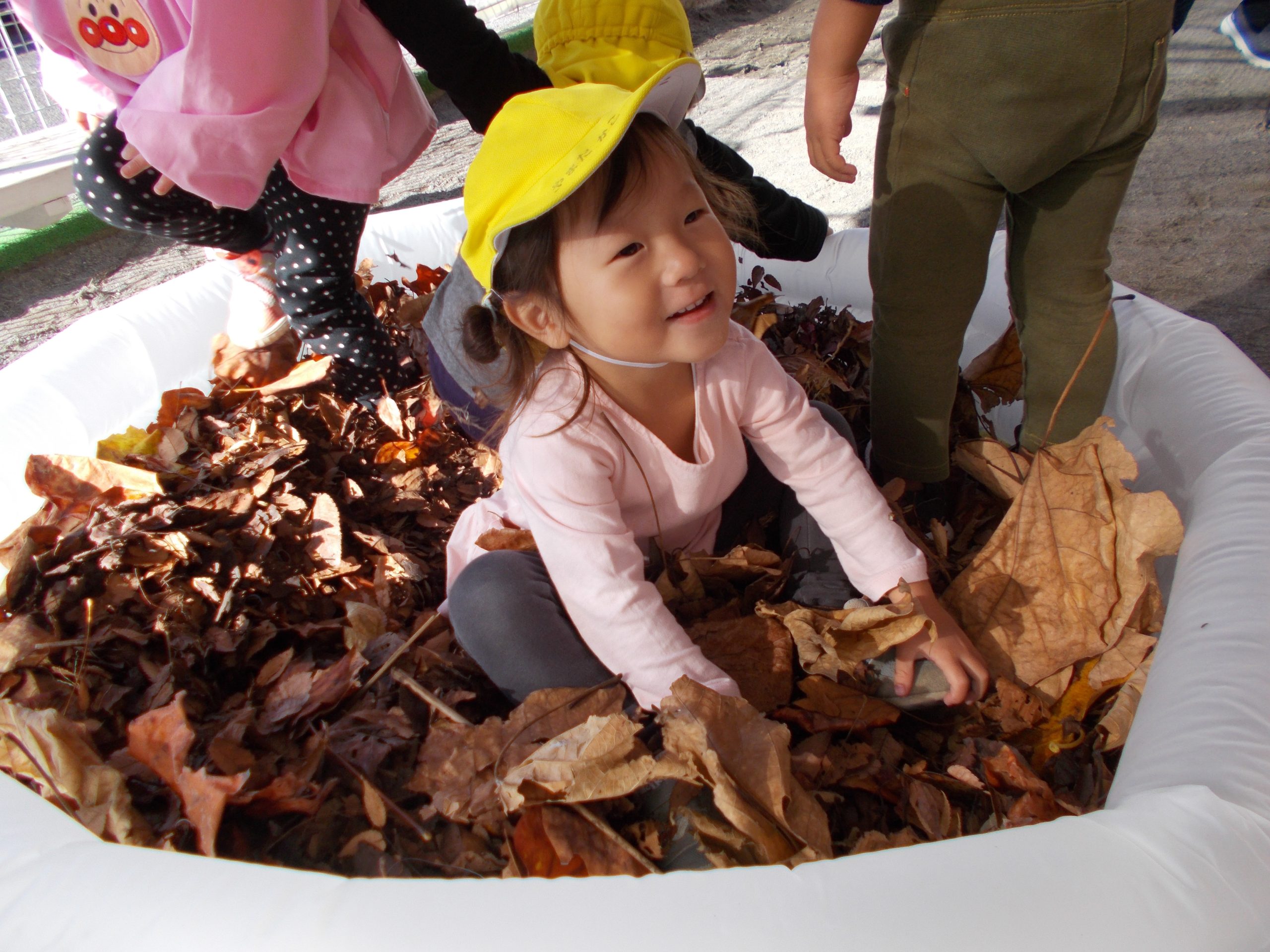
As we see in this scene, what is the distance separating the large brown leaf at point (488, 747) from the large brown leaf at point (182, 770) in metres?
0.23

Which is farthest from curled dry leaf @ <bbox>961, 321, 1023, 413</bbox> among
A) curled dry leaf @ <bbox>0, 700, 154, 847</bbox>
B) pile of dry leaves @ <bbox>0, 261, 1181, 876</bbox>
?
curled dry leaf @ <bbox>0, 700, 154, 847</bbox>

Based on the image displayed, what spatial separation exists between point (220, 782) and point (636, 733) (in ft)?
1.60

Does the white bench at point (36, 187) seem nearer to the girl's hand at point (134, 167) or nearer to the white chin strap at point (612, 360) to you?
the girl's hand at point (134, 167)

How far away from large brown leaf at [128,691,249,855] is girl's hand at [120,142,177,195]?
1.04m

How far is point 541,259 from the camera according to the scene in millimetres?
1089

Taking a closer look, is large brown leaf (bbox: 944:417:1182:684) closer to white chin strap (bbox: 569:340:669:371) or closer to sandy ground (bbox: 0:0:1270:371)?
white chin strap (bbox: 569:340:669:371)

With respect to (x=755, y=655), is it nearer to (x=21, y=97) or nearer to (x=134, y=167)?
(x=134, y=167)

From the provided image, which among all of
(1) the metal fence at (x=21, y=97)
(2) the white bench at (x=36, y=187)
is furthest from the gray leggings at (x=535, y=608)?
(1) the metal fence at (x=21, y=97)

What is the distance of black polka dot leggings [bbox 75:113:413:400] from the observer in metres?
1.72

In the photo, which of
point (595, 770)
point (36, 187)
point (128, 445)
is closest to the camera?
point (595, 770)

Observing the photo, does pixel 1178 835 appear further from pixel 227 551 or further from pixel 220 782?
pixel 227 551

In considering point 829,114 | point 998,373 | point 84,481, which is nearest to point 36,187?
point 84,481

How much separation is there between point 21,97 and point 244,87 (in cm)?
449

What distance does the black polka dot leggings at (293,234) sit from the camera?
1.72 meters
